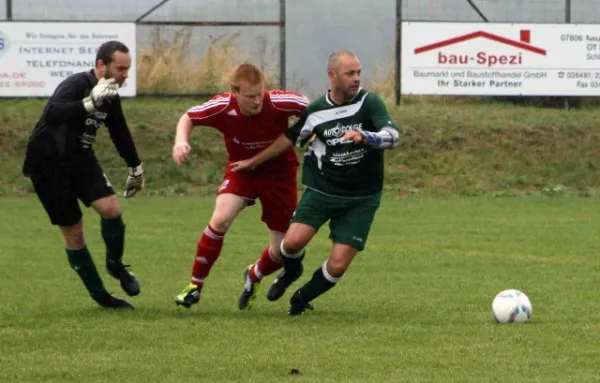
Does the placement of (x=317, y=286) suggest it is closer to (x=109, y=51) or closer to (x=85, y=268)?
(x=85, y=268)

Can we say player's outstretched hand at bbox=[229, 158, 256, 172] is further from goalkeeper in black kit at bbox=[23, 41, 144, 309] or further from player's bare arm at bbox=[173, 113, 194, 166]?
Result: goalkeeper in black kit at bbox=[23, 41, 144, 309]

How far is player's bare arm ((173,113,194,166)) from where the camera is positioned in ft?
26.7

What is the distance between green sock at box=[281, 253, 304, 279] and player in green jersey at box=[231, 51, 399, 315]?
16 centimetres

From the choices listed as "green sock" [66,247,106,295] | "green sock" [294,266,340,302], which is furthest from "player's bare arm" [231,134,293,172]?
"green sock" [66,247,106,295]

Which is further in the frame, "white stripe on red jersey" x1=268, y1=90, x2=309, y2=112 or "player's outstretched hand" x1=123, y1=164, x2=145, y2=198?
"player's outstretched hand" x1=123, y1=164, x2=145, y2=198

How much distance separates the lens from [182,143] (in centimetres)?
830

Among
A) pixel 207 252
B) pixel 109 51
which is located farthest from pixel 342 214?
pixel 109 51

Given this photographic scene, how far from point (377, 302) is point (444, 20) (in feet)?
45.3

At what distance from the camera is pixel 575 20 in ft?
78.2

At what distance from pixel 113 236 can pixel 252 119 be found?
1283 millimetres

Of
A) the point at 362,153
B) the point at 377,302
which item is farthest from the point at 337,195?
the point at 377,302

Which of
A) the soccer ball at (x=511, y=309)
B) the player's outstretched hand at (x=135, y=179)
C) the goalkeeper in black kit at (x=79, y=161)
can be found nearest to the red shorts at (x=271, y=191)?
the player's outstretched hand at (x=135, y=179)

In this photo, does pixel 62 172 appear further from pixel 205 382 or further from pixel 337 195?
pixel 205 382

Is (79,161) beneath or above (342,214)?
above
